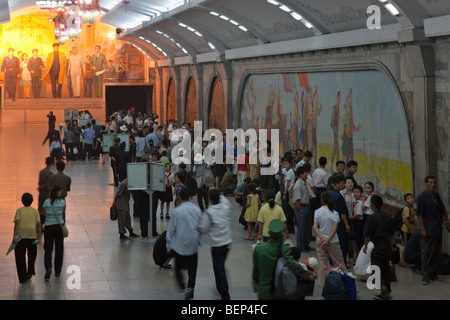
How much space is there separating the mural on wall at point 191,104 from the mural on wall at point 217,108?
358 cm

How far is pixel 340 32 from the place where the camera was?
54.5 feet

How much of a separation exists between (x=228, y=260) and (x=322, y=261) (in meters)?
2.22

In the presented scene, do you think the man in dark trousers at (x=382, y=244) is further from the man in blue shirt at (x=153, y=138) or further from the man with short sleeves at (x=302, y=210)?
the man in blue shirt at (x=153, y=138)

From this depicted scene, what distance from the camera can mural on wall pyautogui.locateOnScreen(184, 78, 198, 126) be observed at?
→ 35312mm

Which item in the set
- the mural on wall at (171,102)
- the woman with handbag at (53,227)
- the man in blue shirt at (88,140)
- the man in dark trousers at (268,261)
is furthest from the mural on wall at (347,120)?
the mural on wall at (171,102)

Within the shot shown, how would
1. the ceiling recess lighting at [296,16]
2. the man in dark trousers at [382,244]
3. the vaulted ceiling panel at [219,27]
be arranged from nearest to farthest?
1. the man in dark trousers at [382,244]
2. the ceiling recess lighting at [296,16]
3. the vaulted ceiling panel at [219,27]

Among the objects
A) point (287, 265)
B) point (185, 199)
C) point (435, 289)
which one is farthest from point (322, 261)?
point (287, 265)

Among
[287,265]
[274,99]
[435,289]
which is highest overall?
[274,99]

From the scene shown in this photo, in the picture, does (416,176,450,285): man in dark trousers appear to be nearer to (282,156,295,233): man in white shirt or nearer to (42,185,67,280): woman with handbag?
(282,156,295,233): man in white shirt

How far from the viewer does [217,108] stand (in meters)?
30.1

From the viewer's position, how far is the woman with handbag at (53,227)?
36.4 ft

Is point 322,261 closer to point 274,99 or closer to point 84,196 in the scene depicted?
point 84,196

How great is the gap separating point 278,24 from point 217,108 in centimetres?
982
